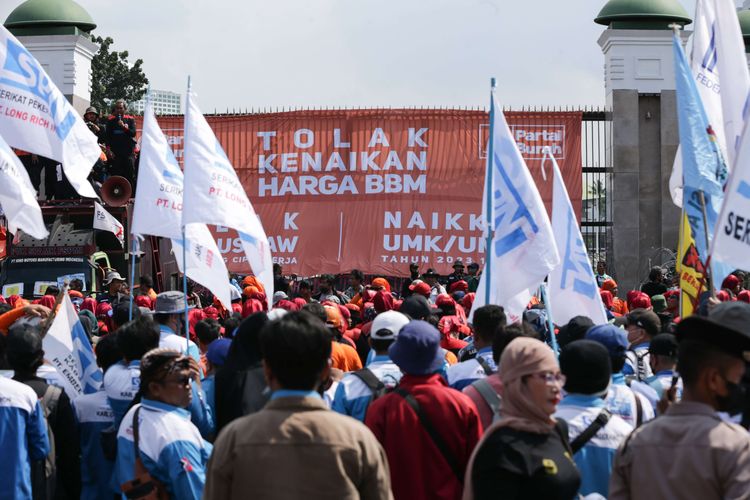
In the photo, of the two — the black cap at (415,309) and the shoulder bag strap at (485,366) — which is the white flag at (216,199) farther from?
the shoulder bag strap at (485,366)

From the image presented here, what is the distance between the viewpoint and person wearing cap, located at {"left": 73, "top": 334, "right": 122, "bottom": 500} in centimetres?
726

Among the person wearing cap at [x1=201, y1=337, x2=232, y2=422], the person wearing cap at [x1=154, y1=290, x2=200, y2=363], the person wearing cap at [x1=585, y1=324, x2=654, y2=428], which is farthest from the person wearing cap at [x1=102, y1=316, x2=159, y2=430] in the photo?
the person wearing cap at [x1=585, y1=324, x2=654, y2=428]

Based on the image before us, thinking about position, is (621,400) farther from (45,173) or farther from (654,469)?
(45,173)

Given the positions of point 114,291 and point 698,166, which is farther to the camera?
point 114,291

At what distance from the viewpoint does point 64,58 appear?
27.1m

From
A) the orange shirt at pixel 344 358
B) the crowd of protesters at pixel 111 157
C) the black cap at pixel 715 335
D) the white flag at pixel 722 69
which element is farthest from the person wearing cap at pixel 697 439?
the crowd of protesters at pixel 111 157

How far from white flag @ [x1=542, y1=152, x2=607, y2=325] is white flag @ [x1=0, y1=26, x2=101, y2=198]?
3.72 metres

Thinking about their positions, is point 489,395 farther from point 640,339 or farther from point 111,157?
point 111,157

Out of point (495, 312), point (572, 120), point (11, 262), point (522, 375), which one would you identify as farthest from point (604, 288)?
point (572, 120)

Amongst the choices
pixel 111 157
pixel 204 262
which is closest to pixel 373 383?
pixel 204 262

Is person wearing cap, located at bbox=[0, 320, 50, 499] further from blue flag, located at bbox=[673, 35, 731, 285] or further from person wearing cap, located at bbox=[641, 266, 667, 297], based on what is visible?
person wearing cap, located at bbox=[641, 266, 667, 297]

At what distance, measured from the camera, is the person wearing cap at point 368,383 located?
659cm

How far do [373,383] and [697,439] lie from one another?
2545 mm

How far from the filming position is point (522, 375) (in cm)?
471
